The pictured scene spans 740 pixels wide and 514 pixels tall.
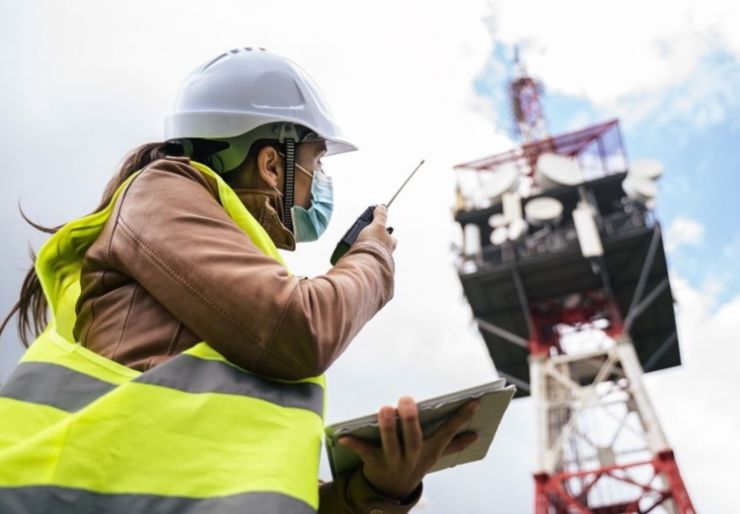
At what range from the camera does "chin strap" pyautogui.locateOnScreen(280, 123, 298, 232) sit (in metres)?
2.04

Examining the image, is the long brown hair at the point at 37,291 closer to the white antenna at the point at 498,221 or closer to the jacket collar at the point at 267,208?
the jacket collar at the point at 267,208

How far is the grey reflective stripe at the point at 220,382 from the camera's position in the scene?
52.6 inches

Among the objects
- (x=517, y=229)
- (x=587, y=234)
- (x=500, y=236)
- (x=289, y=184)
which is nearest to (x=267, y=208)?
(x=289, y=184)

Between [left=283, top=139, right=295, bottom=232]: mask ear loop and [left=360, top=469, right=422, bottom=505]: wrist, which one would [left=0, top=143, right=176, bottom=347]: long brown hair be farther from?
[left=360, top=469, right=422, bottom=505]: wrist

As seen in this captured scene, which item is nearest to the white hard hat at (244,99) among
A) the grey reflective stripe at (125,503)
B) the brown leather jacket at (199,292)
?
the brown leather jacket at (199,292)

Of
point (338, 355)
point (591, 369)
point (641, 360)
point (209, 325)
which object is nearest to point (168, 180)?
point (209, 325)

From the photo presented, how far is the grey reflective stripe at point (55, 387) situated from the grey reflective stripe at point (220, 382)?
11 centimetres

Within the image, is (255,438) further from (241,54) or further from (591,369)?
(591,369)

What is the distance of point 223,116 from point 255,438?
999 millimetres

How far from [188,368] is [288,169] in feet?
2.71

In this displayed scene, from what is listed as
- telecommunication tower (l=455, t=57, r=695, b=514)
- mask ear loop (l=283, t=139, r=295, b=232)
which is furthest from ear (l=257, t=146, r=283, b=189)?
telecommunication tower (l=455, t=57, r=695, b=514)

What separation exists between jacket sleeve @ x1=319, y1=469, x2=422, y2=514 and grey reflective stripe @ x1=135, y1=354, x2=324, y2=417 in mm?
359

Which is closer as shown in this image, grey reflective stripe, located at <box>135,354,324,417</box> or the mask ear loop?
grey reflective stripe, located at <box>135,354,324,417</box>

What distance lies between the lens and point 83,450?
1.22m
